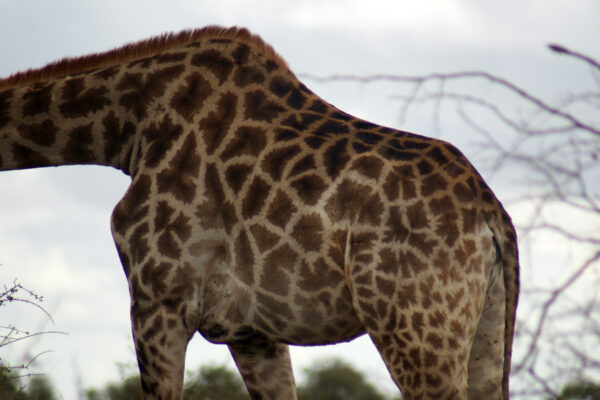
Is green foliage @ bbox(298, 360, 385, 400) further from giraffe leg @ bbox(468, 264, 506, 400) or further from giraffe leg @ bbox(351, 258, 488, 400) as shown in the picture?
giraffe leg @ bbox(351, 258, 488, 400)

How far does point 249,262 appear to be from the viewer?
5.89 meters

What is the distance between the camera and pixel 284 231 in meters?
5.82

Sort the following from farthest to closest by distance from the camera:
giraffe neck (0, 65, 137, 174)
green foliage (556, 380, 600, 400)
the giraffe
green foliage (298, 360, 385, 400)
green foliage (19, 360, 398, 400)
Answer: green foliage (298, 360, 385, 400), green foliage (556, 380, 600, 400), green foliage (19, 360, 398, 400), giraffe neck (0, 65, 137, 174), the giraffe

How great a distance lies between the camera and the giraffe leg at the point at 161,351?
5.91m

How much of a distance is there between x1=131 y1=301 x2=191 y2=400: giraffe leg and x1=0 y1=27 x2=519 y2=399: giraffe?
0.04 ft

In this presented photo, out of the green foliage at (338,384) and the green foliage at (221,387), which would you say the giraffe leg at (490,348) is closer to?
the green foliage at (221,387)

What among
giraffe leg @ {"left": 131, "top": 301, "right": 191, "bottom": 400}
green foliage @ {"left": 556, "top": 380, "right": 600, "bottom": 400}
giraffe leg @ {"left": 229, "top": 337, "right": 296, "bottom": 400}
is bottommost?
green foliage @ {"left": 556, "top": 380, "right": 600, "bottom": 400}

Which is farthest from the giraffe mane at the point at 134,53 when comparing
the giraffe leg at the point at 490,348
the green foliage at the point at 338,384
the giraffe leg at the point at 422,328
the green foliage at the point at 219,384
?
the green foliage at the point at 338,384

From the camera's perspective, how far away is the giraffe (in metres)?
5.49

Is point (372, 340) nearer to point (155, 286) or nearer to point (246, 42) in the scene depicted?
point (155, 286)

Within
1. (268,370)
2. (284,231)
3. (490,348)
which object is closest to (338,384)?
(268,370)

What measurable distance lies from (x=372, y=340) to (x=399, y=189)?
1011 mm

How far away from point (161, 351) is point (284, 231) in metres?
1.19

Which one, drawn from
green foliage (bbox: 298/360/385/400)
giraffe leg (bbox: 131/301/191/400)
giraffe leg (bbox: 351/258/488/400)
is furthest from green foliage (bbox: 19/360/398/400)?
giraffe leg (bbox: 351/258/488/400)
